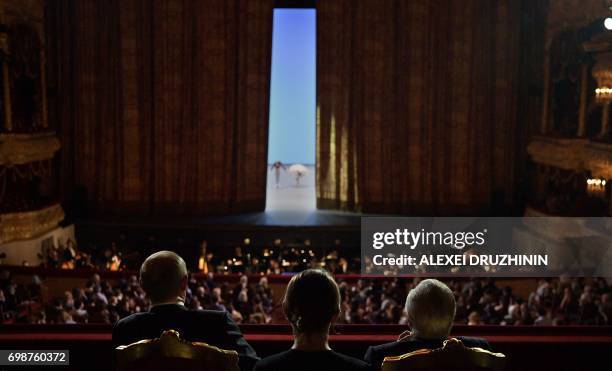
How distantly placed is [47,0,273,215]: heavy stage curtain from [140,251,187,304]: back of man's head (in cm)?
1697

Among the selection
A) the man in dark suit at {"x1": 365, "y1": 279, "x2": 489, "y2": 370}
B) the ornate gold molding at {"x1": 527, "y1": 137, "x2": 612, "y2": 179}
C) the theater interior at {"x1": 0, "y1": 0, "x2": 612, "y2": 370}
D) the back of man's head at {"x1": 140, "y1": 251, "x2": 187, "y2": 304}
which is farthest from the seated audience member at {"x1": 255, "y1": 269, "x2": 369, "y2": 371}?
the theater interior at {"x1": 0, "y1": 0, "x2": 612, "y2": 370}

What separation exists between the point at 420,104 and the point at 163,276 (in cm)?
1762

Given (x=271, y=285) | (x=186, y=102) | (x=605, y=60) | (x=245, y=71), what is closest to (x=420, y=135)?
(x=245, y=71)

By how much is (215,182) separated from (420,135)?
5.62 meters

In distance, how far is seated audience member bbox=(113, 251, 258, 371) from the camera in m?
2.86

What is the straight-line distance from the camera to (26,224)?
51.5 feet

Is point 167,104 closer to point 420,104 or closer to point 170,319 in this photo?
point 420,104

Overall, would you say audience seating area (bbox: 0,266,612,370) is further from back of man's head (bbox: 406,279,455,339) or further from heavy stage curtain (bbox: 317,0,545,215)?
heavy stage curtain (bbox: 317,0,545,215)

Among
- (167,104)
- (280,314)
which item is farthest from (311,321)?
(167,104)

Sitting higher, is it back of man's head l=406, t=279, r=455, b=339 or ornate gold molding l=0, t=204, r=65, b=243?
back of man's head l=406, t=279, r=455, b=339

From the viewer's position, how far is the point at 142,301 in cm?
991

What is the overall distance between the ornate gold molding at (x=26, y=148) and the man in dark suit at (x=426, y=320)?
47.3ft

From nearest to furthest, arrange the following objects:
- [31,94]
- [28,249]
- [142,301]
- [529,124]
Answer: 1. [142,301]
2. [28,249]
3. [31,94]
4. [529,124]

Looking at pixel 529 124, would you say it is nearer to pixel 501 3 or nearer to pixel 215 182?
pixel 501 3
